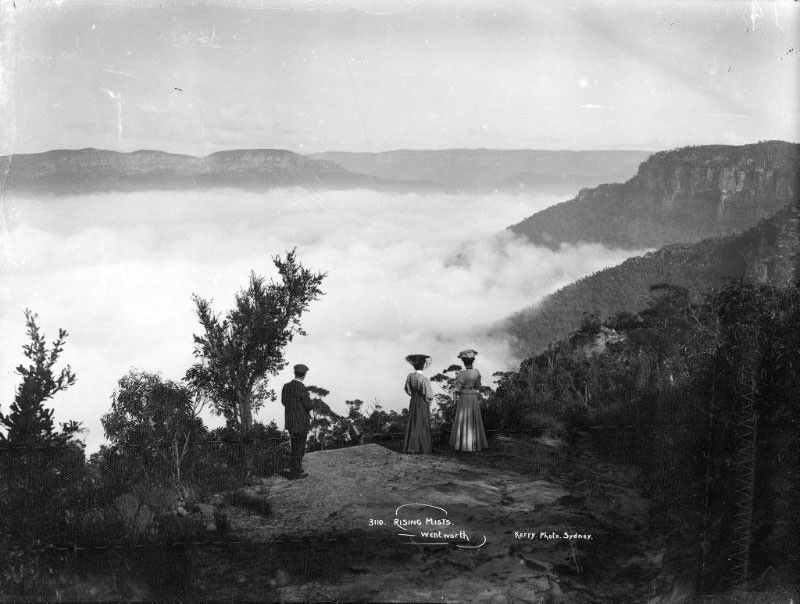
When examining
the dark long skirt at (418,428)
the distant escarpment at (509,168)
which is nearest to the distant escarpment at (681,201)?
the distant escarpment at (509,168)

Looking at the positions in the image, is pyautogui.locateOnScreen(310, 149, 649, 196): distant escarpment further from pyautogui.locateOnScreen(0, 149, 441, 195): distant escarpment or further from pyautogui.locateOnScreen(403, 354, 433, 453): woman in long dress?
pyautogui.locateOnScreen(403, 354, 433, 453): woman in long dress

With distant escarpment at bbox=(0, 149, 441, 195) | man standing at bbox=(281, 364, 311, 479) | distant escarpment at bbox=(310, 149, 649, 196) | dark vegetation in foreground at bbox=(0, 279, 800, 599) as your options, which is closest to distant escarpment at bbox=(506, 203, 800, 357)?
distant escarpment at bbox=(310, 149, 649, 196)

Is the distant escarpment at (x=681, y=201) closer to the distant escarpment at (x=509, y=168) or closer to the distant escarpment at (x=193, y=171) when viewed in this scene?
the distant escarpment at (x=509, y=168)

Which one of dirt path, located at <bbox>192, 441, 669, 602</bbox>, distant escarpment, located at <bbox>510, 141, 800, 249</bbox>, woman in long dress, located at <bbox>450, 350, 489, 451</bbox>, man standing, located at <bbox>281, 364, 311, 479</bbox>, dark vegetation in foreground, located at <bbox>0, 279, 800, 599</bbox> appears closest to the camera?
dirt path, located at <bbox>192, 441, 669, 602</bbox>

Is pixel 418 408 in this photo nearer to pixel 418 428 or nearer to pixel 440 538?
pixel 418 428

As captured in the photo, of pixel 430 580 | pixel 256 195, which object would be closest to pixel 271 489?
pixel 430 580

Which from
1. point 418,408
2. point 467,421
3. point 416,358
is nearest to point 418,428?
point 418,408

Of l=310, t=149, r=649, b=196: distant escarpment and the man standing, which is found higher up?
l=310, t=149, r=649, b=196: distant escarpment
